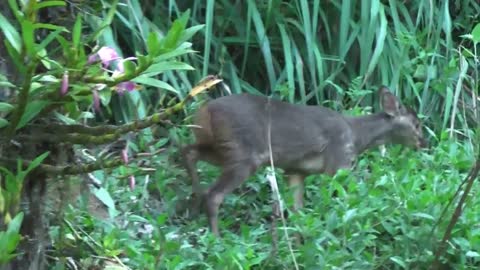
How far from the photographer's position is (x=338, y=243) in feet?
16.7

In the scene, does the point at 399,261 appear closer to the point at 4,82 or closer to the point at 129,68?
the point at 129,68

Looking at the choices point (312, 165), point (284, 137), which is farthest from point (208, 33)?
point (312, 165)

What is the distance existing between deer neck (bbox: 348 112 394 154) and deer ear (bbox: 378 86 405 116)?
55mm

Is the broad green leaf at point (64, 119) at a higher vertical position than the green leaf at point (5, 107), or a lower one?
lower

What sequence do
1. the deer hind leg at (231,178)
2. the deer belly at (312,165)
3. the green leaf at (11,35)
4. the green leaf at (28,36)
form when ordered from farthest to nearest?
the deer belly at (312,165)
the deer hind leg at (231,178)
the green leaf at (11,35)
the green leaf at (28,36)

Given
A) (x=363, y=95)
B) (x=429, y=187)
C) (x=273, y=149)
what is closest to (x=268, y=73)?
(x=363, y=95)

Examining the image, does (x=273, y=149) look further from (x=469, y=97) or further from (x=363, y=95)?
(x=469, y=97)

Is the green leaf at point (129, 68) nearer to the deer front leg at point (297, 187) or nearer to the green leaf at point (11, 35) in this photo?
the green leaf at point (11, 35)

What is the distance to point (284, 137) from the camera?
7000mm

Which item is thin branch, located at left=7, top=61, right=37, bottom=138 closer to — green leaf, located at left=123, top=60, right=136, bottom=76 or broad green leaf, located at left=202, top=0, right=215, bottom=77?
green leaf, located at left=123, top=60, right=136, bottom=76

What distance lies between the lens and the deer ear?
7.83m

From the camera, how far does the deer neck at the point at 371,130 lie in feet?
24.9

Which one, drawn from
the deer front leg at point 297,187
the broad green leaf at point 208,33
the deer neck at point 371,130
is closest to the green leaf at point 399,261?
the deer front leg at point 297,187

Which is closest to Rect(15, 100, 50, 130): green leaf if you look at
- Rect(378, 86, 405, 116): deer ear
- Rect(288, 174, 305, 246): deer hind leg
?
Rect(288, 174, 305, 246): deer hind leg
